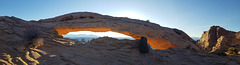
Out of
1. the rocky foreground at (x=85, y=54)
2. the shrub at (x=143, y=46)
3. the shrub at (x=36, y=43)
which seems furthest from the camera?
the shrub at (x=143, y=46)

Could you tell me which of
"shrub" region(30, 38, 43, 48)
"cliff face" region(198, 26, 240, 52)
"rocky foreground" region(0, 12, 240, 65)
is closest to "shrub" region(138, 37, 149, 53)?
"rocky foreground" region(0, 12, 240, 65)

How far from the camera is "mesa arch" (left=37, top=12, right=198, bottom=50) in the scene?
13383 mm

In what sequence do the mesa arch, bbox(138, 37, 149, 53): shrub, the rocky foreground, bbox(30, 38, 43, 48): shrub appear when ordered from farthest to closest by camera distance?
the mesa arch → bbox(138, 37, 149, 53): shrub → bbox(30, 38, 43, 48): shrub → the rocky foreground

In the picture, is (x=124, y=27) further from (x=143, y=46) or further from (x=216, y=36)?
(x=216, y=36)

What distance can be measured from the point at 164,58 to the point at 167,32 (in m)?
6.43

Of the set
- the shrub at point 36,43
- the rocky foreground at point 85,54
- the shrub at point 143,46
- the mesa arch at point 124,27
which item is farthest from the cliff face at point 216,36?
the shrub at point 36,43

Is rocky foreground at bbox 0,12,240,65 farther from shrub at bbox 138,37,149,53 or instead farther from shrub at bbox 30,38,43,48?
shrub at bbox 138,37,149,53

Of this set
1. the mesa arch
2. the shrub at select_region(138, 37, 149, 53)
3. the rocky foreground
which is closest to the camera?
the rocky foreground

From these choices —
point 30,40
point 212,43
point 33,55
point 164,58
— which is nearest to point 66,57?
point 33,55

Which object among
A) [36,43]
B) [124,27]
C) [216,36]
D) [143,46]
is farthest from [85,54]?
[216,36]

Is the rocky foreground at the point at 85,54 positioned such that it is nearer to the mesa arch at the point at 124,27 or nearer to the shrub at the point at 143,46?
the shrub at the point at 143,46

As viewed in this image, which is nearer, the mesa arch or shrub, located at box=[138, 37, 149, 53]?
shrub, located at box=[138, 37, 149, 53]

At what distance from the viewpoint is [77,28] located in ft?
48.9

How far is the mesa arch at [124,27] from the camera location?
13383mm
